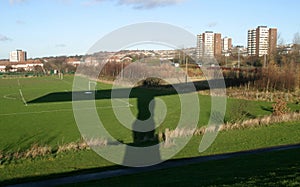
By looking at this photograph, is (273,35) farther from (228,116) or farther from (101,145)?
(101,145)

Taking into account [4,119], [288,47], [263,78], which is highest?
[288,47]

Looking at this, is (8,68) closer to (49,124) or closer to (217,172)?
(49,124)

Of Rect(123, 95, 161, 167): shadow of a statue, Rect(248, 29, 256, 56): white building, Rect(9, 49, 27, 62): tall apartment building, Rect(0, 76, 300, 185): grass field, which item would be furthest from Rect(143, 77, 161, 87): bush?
Rect(9, 49, 27, 62): tall apartment building

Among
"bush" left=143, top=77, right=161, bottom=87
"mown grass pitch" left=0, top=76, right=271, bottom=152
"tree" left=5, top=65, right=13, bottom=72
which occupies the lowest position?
"mown grass pitch" left=0, top=76, right=271, bottom=152

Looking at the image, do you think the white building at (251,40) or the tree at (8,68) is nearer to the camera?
the white building at (251,40)

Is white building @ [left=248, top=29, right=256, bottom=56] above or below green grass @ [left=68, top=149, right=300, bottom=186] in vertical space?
above

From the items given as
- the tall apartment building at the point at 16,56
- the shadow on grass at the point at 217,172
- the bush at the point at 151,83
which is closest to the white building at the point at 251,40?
the bush at the point at 151,83

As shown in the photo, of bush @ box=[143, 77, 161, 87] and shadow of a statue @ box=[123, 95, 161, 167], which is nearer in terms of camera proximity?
shadow of a statue @ box=[123, 95, 161, 167]

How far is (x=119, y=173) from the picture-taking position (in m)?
10.4

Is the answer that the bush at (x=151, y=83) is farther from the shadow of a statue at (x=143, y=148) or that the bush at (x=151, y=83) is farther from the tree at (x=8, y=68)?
the tree at (x=8, y=68)

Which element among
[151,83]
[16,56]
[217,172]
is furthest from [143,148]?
[16,56]

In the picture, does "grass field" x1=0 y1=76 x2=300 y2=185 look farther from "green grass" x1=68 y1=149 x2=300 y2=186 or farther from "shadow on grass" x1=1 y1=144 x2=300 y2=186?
"green grass" x1=68 y1=149 x2=300 y2=186

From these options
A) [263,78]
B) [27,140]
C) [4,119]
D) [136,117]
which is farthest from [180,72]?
[27,140]

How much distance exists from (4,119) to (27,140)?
338 inches
